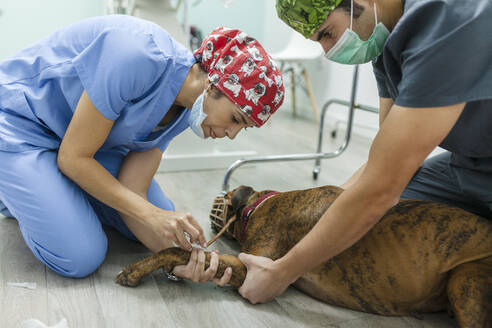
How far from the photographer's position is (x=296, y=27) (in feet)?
3.53

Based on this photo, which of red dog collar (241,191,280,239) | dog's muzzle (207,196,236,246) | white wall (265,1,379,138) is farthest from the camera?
white wall (265,1,379,138)

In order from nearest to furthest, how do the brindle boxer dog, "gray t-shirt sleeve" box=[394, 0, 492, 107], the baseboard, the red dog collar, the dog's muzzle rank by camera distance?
"gray t-shirt sleeve" box=[394, 0, 492, 107]
the brindle boxer dog
the red dog collar
the dog's muzzle
the baseboard

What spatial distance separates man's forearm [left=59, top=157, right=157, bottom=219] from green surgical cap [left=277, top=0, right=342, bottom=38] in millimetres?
658

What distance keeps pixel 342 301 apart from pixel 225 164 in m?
1.51

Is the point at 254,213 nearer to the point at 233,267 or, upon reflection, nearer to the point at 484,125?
the point at 233,267

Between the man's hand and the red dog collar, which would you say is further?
the red dog collar

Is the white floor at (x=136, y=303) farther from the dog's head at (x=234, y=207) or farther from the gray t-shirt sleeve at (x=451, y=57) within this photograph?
the gray t-shirt sleeve at (x=451, y=57)

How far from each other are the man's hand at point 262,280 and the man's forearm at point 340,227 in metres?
0.05

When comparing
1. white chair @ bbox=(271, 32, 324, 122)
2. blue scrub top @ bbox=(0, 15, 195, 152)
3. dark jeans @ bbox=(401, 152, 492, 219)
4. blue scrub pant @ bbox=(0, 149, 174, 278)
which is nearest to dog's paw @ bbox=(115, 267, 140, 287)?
blue scrub pant @ bbox=(0, 149, 174, 278)

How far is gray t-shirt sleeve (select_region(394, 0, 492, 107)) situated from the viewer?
0.82m

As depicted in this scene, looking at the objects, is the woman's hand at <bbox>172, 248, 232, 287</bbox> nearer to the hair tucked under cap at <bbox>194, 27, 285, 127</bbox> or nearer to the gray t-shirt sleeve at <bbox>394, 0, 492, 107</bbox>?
the hair tucked under cap at <bbox>194, 27, 285, 127</bbox>

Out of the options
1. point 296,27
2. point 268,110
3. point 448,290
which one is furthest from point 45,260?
point 448,290

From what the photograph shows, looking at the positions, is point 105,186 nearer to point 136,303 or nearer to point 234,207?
point 136,303

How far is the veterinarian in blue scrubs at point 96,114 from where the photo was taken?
1186 millimetres
